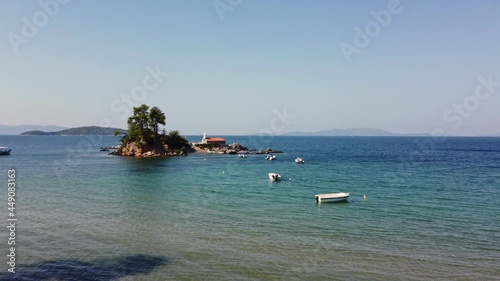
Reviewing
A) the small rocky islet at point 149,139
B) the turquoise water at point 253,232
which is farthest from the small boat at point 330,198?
the small rocky islet at point 149,139

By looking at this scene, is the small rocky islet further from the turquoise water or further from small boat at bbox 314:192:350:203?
small boat at bbox 314:192:350:203

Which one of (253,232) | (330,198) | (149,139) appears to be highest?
(149,139)

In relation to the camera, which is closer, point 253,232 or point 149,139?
point 253,232

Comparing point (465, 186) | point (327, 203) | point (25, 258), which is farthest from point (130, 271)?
point (465, 186)

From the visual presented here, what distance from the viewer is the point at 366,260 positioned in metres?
22.5

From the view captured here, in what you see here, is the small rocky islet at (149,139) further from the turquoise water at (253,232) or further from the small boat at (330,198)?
the small boat at (330,198)

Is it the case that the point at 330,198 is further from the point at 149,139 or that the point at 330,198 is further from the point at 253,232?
the point at 149,139

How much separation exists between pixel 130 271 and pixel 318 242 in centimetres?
1337

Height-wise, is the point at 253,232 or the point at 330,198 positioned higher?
the point at 330,198

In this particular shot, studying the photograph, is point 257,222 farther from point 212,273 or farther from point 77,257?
point 77,257

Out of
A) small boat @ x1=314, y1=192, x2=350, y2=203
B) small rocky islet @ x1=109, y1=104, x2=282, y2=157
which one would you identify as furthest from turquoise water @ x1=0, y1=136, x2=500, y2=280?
small rocky islet @ x1=109, y1=104, x2=282, y2=157

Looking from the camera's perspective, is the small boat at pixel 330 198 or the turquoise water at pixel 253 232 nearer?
the turquoise water at pixel 253 232

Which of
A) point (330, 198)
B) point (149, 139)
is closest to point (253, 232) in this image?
point (330, 198)

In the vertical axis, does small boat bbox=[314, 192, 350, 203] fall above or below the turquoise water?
above
